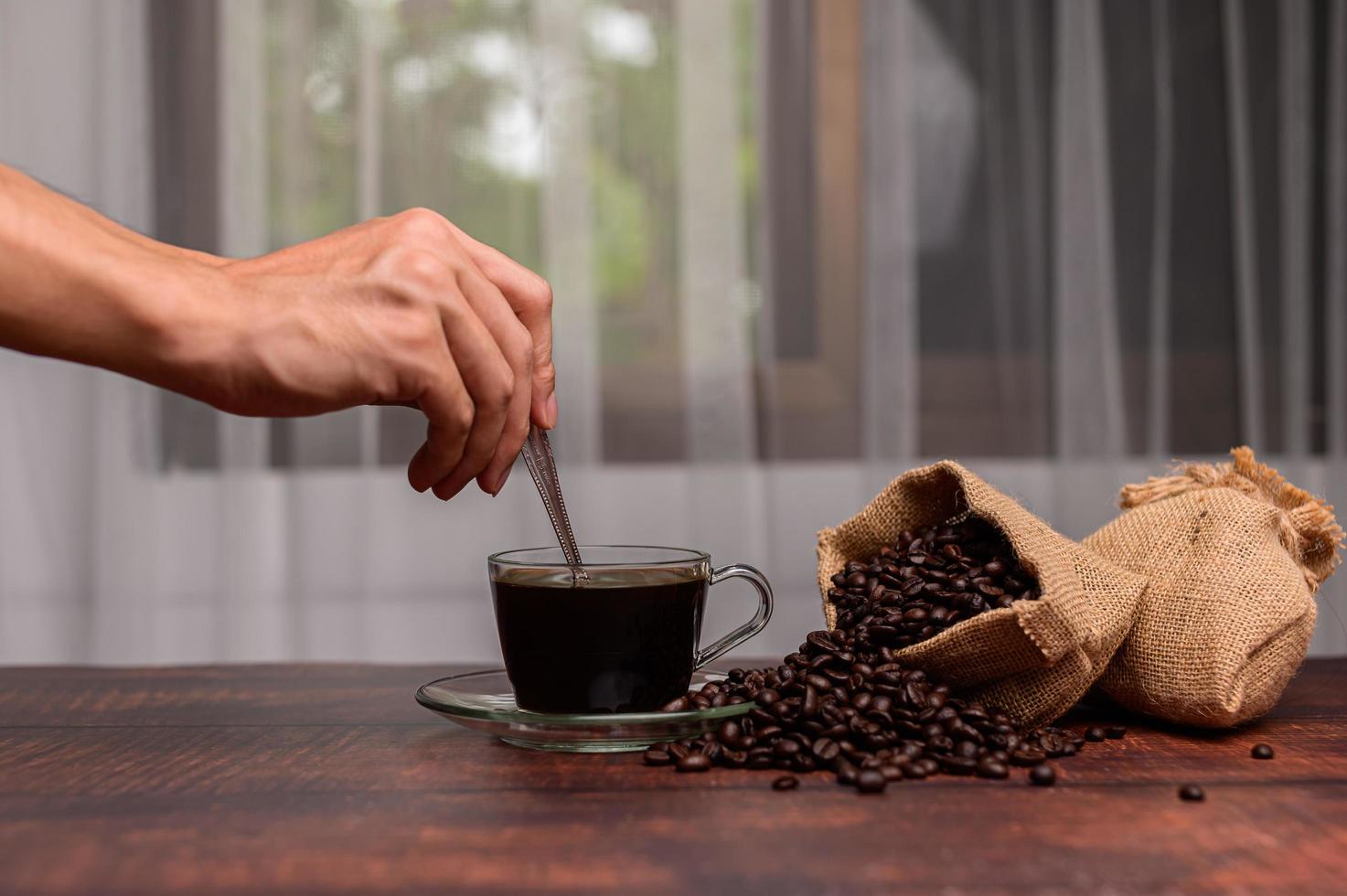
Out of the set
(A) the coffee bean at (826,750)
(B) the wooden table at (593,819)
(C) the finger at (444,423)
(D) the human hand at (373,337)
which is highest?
(D) the human hand at (373,337)

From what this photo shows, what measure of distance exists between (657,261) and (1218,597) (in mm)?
1513

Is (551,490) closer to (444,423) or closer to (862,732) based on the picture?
(444,423)

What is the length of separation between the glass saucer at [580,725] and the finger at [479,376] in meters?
0.17

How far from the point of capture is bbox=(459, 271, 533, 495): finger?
0.88 m

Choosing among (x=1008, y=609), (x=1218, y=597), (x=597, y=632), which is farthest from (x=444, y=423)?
(x=1218, y=597)

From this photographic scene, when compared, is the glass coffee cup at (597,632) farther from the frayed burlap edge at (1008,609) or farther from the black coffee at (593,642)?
the frayed burlap edge at (1008,609)

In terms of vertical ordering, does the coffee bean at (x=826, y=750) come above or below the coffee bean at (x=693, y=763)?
above

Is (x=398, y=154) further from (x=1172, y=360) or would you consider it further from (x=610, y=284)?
A: (x=1172, y=360)

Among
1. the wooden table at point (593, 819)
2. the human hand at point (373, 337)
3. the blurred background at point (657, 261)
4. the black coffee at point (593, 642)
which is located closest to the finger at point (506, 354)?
the human hand at point (373, 337)

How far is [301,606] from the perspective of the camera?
2240 mm

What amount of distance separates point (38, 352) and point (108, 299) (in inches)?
3.5

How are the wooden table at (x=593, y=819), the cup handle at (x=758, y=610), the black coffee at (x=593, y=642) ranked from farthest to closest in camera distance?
the cup handle at (x=758, y=610), the black coffee at (x=593, y=642), the wooden table at (x=593, y=819)

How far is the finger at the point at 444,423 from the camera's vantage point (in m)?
0.86

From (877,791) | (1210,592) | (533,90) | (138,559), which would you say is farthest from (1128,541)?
(138,559)
